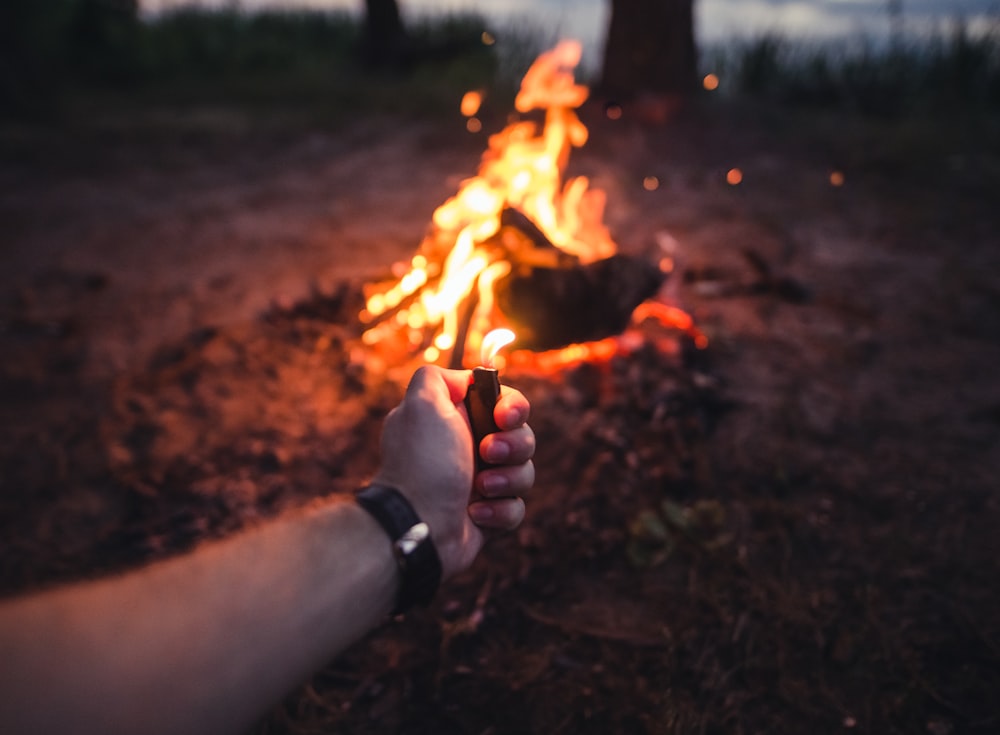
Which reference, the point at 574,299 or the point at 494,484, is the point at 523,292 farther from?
the point at 494,484

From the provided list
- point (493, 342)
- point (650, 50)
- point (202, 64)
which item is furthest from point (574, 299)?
point (202, 64)

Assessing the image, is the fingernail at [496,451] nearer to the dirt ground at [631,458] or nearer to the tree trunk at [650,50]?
the dirt ground at [631,458]

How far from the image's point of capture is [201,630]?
52.0 inches

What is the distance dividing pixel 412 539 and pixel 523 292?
197 centimetres

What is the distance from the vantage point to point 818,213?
20.2 feet

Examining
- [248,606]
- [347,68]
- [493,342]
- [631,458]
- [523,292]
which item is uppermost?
[347,68]

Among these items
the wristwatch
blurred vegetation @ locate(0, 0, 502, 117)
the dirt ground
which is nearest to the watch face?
the wristwatch

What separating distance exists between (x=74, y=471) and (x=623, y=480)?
254 centimetres

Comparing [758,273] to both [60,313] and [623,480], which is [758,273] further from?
[60,313]

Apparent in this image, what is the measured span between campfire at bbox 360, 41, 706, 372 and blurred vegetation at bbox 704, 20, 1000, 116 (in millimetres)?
6834

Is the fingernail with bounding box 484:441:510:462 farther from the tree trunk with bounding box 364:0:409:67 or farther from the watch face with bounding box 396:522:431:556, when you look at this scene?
the tree trunk with bounding box 364:0:409:67

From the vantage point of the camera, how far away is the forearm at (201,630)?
1129mm

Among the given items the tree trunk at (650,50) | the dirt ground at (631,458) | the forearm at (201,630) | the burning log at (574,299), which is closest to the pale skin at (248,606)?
the forearm at (201,630)

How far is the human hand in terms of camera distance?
5.95ft
